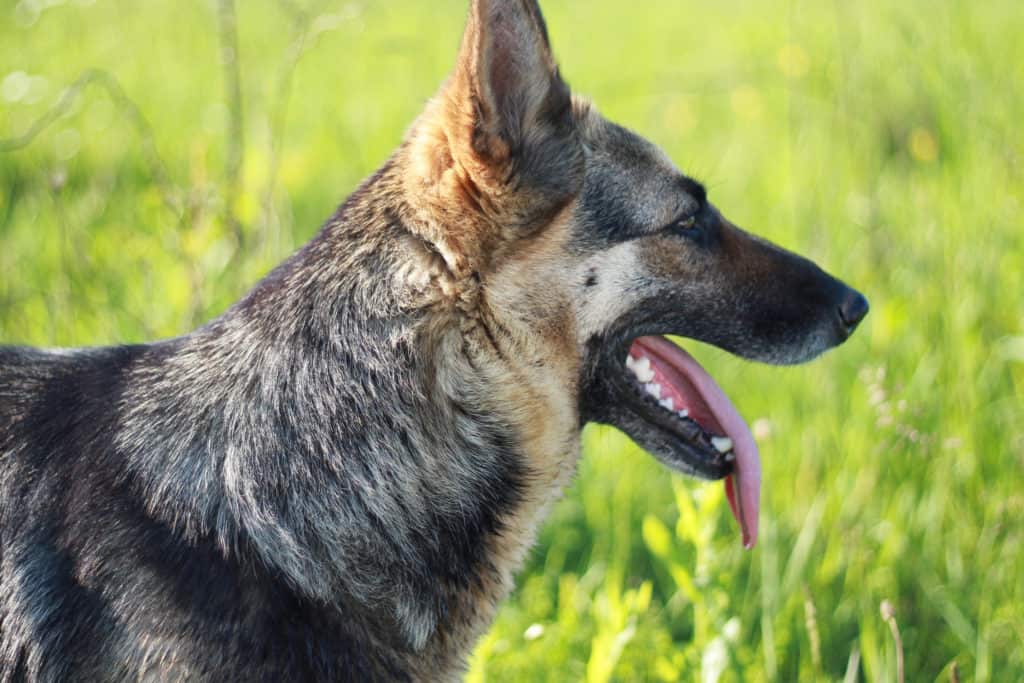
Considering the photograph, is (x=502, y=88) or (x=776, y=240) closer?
(x=502, y=88)

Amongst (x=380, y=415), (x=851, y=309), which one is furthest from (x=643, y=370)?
(x=380, y=415)

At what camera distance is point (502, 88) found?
2303 millimetres

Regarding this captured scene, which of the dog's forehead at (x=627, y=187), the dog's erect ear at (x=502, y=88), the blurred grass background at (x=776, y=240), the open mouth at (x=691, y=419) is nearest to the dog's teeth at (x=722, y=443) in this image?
the open mouth at (x=691, y=419)

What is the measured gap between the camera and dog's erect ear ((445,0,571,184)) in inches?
85.9

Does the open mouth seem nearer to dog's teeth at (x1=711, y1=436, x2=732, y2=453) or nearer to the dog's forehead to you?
dog's teeth at (x1=711, y1=436, x2=732, y2=453)

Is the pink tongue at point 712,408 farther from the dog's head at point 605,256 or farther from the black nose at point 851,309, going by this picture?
the black nose at point 851,309

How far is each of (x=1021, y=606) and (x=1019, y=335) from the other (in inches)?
65.1

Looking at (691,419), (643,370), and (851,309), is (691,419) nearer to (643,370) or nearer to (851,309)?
(643,370)

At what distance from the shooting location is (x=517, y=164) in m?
2.36

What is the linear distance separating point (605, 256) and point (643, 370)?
36 cm

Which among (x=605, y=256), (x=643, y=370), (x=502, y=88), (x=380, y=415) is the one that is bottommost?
(x=643, y=370)

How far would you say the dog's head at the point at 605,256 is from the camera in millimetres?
2299

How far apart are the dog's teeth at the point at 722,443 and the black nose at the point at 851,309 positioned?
0.48 m

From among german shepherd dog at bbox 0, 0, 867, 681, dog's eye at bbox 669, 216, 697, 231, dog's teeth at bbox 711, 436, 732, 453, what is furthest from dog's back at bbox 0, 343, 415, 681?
dog's eye at bbox 669, 216, 697, 231
